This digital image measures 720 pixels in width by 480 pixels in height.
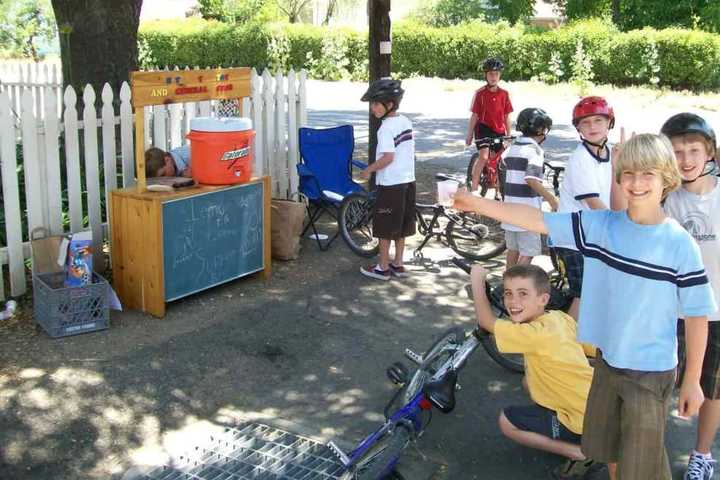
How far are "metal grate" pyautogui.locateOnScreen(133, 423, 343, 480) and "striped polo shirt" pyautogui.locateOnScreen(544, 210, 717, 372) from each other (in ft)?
5.23

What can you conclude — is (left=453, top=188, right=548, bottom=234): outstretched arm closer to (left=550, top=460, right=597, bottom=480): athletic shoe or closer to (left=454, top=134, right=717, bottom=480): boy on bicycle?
(left=454, top=134, right=717, bottom=480): boy on bicycle

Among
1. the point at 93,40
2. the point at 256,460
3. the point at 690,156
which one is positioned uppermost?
the point at 93,40

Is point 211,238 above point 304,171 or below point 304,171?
below

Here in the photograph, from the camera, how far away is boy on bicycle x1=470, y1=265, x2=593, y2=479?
12.8 feet

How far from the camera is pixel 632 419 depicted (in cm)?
310

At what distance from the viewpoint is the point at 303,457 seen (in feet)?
13.9

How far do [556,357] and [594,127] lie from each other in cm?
166

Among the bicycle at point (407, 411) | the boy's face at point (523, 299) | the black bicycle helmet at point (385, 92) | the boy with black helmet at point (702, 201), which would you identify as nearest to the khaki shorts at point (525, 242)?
the black bicycle helmet at point (385, 92)

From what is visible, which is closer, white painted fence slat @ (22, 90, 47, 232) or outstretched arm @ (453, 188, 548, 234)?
outstretched arm @ (453, 188, 548, 234)

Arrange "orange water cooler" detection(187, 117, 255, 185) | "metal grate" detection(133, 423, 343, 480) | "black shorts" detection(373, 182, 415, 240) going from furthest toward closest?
1. "black shorts" detection(373, 182, 415, 240)
2. "orange water cooler" detection(187, 117, 255, 185)
3. "metal grate" detection(133, 423, 343, 480)

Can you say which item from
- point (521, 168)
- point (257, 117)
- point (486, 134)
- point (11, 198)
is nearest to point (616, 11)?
point (486, 134)

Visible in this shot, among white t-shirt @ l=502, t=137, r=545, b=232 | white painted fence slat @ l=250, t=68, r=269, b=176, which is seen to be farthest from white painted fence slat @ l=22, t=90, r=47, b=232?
white t-shirt @ l=502, t=137, r=545, b=232

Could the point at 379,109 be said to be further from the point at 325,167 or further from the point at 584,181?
the point at 584,181

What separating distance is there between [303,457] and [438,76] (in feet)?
88.0
